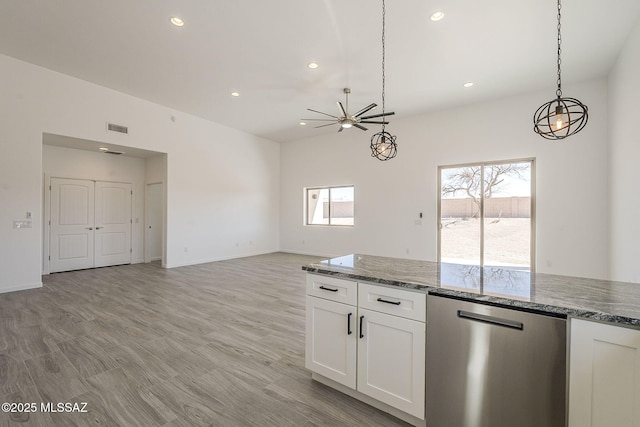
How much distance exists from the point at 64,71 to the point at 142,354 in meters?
5.20

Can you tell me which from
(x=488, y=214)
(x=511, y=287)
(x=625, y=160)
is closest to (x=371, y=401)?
(x=511, y=287)

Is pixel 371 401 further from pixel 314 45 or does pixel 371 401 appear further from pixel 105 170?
pixel 105 170

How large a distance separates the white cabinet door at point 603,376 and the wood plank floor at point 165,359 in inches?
40.0

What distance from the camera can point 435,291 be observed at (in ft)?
5.10

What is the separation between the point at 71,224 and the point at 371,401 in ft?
24.0

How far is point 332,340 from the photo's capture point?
1978mm

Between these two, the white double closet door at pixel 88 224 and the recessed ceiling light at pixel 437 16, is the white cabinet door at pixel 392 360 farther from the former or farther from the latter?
the white double closet door at pixel 88 224

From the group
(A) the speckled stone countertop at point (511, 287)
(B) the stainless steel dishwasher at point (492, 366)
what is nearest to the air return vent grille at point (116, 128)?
(A) the speckled stone countertop at point (511, 287)

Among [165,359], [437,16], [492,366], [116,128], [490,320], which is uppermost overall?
[437,16]

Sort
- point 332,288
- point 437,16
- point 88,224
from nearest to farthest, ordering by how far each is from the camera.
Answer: point 332,288 → point 437,16 → point 88,224

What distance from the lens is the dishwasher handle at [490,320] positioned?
1341 mm

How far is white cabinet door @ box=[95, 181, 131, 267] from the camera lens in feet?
21.2

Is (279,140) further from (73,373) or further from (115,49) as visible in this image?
(73,373)

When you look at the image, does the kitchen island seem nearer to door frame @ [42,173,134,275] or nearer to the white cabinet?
the white cabinet
